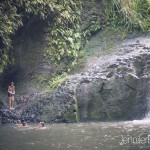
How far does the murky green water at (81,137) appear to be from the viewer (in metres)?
9.25

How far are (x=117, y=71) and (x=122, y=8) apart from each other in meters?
4.29

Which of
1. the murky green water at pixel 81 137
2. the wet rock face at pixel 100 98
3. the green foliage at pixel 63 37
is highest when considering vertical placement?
the green foliage at pixel 63 37

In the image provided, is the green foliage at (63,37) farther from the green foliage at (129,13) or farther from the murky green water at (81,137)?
the murky green water at (81,137)

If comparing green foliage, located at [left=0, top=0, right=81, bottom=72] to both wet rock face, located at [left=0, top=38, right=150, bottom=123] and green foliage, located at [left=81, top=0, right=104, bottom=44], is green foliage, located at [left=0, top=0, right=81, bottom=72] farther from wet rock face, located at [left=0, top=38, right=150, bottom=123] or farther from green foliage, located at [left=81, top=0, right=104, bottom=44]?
wet rock face, located at [left=0, top=38, right=150, bottom=123]

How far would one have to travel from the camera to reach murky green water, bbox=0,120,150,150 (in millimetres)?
9250

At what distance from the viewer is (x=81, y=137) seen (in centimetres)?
1041

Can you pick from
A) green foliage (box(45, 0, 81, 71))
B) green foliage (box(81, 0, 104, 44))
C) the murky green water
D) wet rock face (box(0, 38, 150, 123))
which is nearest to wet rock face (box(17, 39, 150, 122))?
wet rock face (box(0, 38, 150, 123))

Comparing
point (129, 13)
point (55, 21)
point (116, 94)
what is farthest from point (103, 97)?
point (129, 13)

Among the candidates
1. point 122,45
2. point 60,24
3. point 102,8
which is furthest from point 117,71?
point 102,8

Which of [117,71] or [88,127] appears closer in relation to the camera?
[88,127]

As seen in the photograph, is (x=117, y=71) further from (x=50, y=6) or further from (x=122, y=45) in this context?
(x=50, y=6)

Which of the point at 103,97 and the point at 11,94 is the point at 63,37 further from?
the point at 103,97

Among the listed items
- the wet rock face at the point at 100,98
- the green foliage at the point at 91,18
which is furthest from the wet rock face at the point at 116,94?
the green foliage at the point at 91,18

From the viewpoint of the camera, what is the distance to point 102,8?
17969 millimetres
